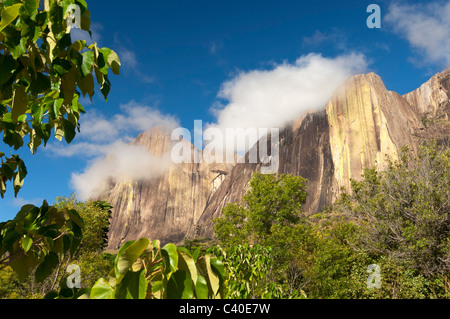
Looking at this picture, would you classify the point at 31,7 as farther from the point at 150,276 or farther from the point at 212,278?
the point at 212,278

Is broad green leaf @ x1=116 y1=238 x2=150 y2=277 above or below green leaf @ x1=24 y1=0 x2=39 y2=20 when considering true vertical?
below

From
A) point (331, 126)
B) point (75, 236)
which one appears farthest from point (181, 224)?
point (75, 236)

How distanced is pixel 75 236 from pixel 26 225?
24 cm

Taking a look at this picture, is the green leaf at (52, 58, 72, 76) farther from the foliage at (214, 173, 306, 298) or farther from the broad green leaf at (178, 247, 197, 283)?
the foliage at (214, 173, 306, 298)

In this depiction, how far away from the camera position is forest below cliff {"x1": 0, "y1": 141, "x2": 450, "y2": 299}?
913 mm

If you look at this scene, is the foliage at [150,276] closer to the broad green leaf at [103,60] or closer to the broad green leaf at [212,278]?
the broad green leaf at [212,278]

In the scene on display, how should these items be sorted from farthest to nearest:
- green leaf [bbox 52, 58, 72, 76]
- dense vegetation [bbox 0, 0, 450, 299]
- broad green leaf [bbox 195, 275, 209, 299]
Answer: green leaf [bbox 52, 58, 72, 76], dense vegetation [bbox 0, 0, 450, 299], broad green leaf [bbox 195, 275, 209, 299]

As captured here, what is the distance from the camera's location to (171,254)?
32.0 inches

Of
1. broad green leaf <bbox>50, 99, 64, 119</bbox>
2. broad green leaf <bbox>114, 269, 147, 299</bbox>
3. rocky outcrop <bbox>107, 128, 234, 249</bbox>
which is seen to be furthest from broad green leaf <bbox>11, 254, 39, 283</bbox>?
rocky outcrop <bbox>107, 128, 234, 249</bbox>

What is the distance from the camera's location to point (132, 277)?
787 mm
